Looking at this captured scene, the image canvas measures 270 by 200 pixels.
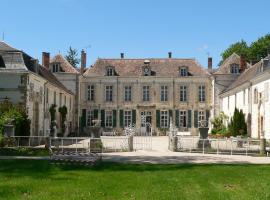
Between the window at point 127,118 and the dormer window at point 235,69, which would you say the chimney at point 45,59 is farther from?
the dormer window at point 235,69

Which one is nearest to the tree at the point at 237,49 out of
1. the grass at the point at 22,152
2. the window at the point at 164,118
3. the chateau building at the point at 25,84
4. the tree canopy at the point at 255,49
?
the tree canopy at the point at 255,49

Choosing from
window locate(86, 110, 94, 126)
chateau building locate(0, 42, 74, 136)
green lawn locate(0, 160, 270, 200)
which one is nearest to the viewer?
green lawn locate(0, 160, 270, 200)

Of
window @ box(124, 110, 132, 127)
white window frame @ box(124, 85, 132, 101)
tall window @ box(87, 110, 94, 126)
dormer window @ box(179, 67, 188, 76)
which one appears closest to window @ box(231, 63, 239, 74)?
dormer window @ box(179, 67, 188, 76)

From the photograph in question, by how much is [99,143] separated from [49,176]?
929 cm

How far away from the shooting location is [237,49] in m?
54.0

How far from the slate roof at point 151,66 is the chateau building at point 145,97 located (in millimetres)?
100

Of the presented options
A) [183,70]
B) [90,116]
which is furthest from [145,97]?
[90,116]

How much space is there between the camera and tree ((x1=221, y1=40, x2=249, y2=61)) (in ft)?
175

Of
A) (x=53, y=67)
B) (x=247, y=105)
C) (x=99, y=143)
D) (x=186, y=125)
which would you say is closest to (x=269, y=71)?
(x=247, y=105)

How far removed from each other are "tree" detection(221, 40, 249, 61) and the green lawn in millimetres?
41194

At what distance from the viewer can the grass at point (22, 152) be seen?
17203 millimetres

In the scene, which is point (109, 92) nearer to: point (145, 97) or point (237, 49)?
point (145, 97)

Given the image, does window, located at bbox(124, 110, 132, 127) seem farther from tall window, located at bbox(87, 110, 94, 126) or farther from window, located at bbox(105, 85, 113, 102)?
tall window, located at bbox(87, 110, 94, 126)

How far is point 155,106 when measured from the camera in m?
43.5
